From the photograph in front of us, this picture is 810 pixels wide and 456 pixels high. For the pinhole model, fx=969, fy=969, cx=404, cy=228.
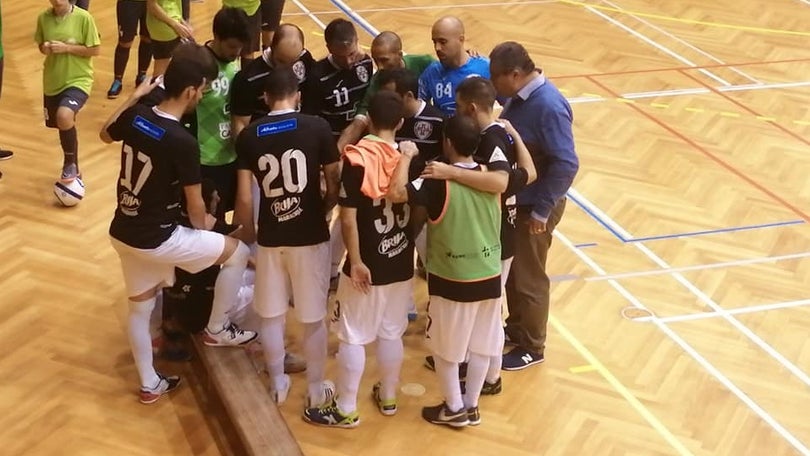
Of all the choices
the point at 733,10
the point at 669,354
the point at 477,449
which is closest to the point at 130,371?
the point at 477,449

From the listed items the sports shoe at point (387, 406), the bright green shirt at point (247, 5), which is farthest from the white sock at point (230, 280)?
the bright green shirt at point (247, 5)

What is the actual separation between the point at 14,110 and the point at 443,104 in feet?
15.4

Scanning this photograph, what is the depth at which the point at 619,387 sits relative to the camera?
5312 millimetres

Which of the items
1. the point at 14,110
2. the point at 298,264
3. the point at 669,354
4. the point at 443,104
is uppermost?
the point at 443,104

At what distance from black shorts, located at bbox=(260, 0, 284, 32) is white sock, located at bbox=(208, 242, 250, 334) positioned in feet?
14.7

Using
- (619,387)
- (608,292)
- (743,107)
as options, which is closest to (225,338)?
(619,387)

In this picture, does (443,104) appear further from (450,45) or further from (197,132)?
(197,132)

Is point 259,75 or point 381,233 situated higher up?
point 259,75

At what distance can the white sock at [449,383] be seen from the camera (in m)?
4.71

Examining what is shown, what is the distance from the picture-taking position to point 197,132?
5.04m

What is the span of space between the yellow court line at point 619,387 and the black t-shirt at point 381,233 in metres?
1.48

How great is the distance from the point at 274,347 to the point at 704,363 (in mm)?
2479

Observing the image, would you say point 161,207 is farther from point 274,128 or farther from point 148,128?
point 274,128

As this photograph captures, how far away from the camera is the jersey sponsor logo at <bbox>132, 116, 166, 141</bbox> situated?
4.34 m
